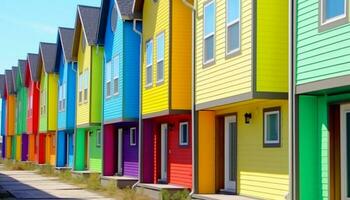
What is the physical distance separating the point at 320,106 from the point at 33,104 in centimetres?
3542

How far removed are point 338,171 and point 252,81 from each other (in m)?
2.74

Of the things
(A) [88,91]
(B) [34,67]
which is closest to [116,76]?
(A) [88,91]

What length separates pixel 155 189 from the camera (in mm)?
20188

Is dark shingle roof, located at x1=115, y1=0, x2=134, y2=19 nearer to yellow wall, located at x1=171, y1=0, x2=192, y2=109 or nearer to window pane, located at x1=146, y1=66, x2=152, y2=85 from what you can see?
window pane, located at x1=146, y1=66, x2=152, y2=85

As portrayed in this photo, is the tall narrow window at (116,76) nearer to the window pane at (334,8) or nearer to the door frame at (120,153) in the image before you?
the door frame at (120,153)

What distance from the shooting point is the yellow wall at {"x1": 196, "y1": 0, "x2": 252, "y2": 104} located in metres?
14.0

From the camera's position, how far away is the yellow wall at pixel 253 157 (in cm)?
1452

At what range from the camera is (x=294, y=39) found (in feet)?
40.4

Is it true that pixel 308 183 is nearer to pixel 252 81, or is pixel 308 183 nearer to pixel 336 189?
pixel 336 189

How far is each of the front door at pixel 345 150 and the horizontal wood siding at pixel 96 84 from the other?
58.8 feet

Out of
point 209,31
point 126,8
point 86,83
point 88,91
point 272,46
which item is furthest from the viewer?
point 86,83

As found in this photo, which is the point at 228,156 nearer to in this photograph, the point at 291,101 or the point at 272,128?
the point at 272,128

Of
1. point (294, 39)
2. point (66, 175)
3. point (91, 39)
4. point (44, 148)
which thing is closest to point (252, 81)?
point (294, 39)

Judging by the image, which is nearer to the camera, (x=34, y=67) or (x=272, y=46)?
(x=272, y=46)
